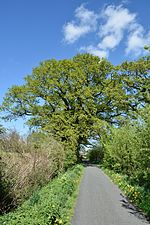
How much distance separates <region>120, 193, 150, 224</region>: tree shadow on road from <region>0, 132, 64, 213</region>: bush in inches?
178

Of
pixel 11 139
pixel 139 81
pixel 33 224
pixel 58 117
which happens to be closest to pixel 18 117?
pixel 58 117

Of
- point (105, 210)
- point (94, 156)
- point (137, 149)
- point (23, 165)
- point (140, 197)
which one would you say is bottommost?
point (105, 210)

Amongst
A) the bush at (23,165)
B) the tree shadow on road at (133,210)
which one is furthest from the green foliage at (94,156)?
the tree shadow on road at (133,210)

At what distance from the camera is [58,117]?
4059 centimetres

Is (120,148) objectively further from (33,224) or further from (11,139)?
(33,224)

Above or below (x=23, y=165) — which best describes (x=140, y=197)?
below

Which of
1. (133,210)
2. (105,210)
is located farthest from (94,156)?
(105,210)

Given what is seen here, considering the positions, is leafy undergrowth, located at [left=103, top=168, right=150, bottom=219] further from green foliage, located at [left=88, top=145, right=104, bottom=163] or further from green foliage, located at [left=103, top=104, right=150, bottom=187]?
green foliage, located at [left=88, top=145, right=104, bottom=163]

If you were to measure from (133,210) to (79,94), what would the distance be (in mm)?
28353

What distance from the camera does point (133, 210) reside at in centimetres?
1434

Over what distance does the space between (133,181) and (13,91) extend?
Answer: 83.2 ft

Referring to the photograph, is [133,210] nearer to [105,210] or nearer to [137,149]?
[105,210]

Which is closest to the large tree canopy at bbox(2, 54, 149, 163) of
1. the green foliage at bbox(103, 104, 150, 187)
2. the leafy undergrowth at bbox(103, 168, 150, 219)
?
the green foliage at bbox(103, 104, 150, 187)

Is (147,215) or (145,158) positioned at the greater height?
(145,158)
